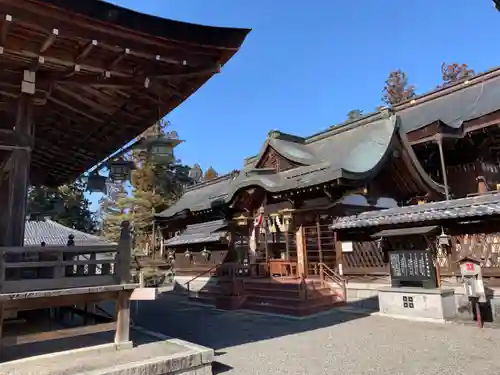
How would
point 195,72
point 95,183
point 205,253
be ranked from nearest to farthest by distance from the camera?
point 195,72 → point 95,183 → point 205,253

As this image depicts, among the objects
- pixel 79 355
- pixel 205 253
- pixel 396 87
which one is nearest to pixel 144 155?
pixel 79 355

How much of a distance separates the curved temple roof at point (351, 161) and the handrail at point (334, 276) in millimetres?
3169

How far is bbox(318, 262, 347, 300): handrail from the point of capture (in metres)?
13.4

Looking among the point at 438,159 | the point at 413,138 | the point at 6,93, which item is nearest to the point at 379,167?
the point at 413,138

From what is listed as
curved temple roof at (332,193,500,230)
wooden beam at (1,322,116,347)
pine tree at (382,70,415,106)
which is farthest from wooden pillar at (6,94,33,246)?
pine tree at (382,70,415,106)

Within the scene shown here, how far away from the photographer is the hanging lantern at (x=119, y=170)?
888 cm

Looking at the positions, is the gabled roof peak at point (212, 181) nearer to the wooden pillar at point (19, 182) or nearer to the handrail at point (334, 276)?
the handrail at point (334, 276)

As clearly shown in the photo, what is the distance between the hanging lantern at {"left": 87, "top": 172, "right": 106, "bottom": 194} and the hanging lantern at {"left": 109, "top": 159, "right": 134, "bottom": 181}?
1.73 feet

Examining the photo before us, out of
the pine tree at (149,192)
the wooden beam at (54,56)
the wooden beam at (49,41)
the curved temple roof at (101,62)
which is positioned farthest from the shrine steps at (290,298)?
the pine tree at (149,192)

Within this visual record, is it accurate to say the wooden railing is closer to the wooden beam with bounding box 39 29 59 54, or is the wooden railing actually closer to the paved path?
the paved path

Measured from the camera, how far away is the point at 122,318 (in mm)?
6266

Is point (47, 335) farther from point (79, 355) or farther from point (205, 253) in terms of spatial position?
point (205, 253)

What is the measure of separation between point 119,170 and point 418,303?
863cm

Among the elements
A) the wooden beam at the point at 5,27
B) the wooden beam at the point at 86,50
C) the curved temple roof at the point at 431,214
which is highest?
the wooden beam at the point at 86,50
